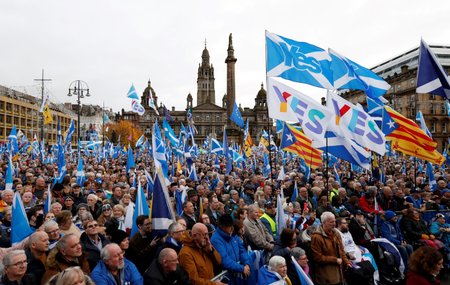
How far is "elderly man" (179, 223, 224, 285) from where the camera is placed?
4871 millimetres

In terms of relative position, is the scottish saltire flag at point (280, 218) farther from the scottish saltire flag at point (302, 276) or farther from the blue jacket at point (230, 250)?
the scottish saltire flag at point (302, 276)

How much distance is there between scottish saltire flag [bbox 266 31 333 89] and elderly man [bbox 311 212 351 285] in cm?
412

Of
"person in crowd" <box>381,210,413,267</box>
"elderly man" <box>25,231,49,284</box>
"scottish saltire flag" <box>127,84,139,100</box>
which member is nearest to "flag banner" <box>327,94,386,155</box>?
"person in crowd" <box>381,210,413,267</box>

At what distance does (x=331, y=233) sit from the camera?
596 cm

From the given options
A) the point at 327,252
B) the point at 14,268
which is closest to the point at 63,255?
the point at 14,268

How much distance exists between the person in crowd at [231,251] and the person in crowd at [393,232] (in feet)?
12.8

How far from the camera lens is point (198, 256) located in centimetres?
503

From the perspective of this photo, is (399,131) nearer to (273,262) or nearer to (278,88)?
(278,88)

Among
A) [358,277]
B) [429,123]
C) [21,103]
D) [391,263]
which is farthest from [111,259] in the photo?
[21,103]

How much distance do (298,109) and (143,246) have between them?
4.85 metres

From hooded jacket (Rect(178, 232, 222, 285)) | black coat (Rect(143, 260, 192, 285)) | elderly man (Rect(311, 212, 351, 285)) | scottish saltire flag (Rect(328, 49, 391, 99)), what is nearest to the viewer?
black coat (Rect(143, 260, 192, 285))

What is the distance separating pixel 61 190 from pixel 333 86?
7188mm

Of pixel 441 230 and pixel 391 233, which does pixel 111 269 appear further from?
pixel 441 230

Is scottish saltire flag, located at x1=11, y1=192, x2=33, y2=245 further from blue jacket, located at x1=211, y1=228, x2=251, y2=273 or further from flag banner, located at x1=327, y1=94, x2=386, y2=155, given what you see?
flag banner, located at x1=327, y1=94, x2=386, y2=155
